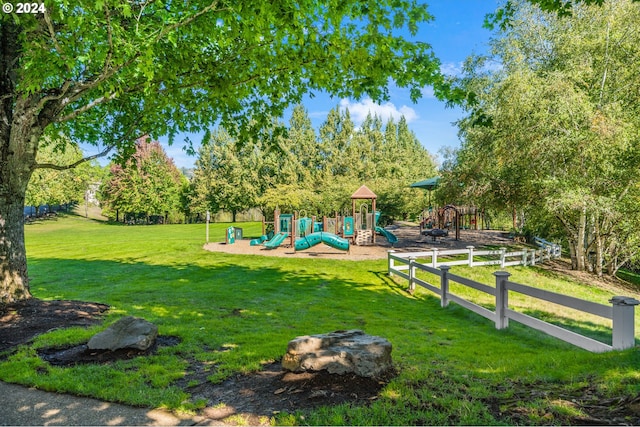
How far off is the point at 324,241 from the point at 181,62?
1302 centimetres

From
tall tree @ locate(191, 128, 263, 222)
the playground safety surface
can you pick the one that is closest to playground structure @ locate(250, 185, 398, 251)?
the playground safety surface

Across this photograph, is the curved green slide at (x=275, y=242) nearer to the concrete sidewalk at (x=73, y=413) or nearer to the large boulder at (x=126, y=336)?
the large boulder at (x=126, y=336)

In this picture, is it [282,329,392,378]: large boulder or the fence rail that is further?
the fence rail

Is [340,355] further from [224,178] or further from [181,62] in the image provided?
[224,178]

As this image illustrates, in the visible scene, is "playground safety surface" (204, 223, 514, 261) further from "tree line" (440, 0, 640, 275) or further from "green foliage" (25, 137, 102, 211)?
"green foliage" (25, 137, 102, 211)

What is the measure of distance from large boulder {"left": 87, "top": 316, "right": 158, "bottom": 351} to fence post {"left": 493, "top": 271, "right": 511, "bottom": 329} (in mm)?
6091

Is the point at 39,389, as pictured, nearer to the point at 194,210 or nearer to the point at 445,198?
the point at 445,198

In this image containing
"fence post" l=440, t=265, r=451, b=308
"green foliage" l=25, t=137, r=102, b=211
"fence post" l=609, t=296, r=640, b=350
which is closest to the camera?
"fence post" l=609, t=296, r=640, b=350

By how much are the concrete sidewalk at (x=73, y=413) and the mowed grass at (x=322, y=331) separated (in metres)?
0.13

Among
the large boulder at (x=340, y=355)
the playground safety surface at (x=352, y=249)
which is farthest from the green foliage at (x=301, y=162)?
the large boulder at (x=340, y=355)

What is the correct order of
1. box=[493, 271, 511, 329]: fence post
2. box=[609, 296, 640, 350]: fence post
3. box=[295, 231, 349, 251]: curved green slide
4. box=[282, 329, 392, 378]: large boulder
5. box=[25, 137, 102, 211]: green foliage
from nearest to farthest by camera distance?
box=[282, 329, 392, 378]: large boulder
box=[609, 296, 640, 350]: fence post
box=[493, 271, 511, 329]: fence post
box=[295, 231, 349, 251]: curved green slide
box=[25, 137, 102, 211]: green foliage

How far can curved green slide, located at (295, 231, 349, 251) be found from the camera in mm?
18234

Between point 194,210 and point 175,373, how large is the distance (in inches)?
1956

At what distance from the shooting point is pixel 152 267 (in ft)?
49.6
